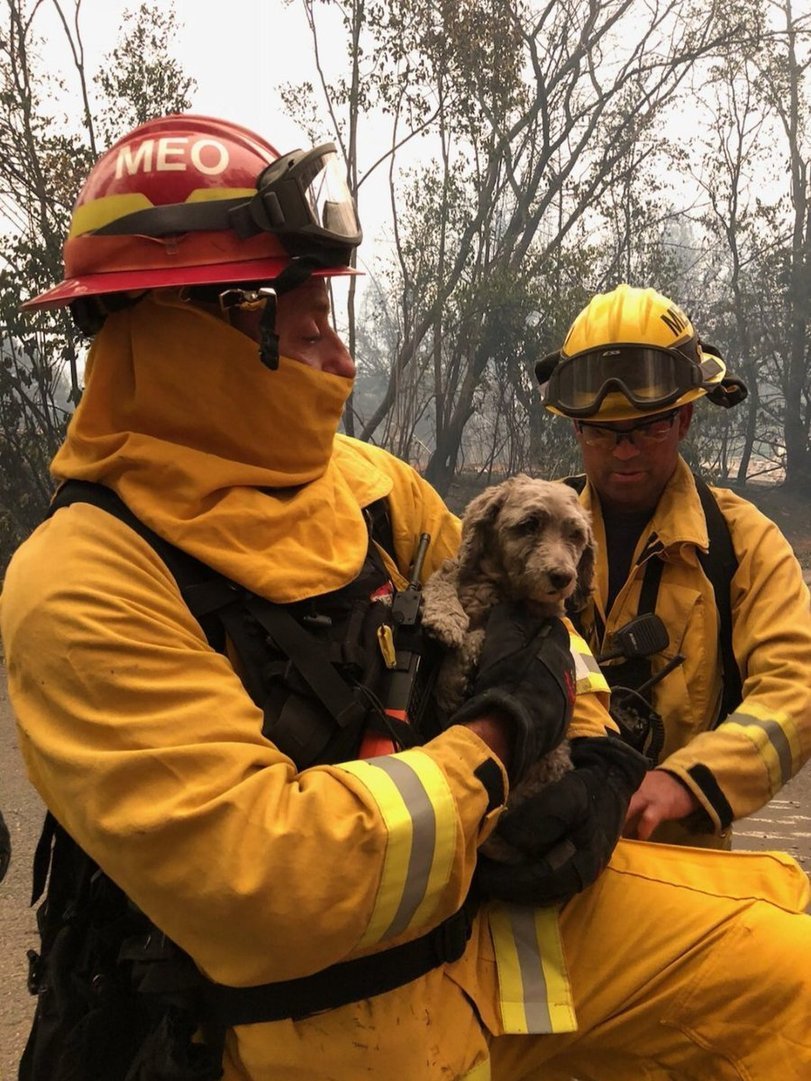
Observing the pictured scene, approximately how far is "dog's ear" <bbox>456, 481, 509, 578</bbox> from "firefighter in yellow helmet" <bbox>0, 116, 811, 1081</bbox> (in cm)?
31

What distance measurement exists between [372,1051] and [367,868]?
439 mm

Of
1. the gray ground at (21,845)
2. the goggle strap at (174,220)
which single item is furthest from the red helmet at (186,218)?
the gray ground at (21,845)

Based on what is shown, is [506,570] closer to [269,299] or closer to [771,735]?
[771,735]

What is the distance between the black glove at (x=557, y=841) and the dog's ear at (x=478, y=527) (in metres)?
0.69

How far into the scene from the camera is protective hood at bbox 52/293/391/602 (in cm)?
173

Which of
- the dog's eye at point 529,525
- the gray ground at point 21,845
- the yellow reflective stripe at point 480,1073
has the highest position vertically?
the dog's eye at point 529,525

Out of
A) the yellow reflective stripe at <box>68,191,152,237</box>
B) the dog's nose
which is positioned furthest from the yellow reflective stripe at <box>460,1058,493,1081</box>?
the yellow reflective stripe at <box>68,191,152,237</box>

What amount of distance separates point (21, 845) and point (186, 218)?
4.10 metres

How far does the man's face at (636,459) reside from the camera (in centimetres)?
297

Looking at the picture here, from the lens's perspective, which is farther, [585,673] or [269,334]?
[585,673]

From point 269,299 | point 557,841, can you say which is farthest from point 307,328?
point 557,841

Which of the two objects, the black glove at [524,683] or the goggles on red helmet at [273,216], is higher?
the goggles on red helmet at [273,216]

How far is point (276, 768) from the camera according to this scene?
1.50 meters

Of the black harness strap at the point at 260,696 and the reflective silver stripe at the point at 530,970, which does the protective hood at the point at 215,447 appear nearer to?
the black harness strap at the point at 260,696
